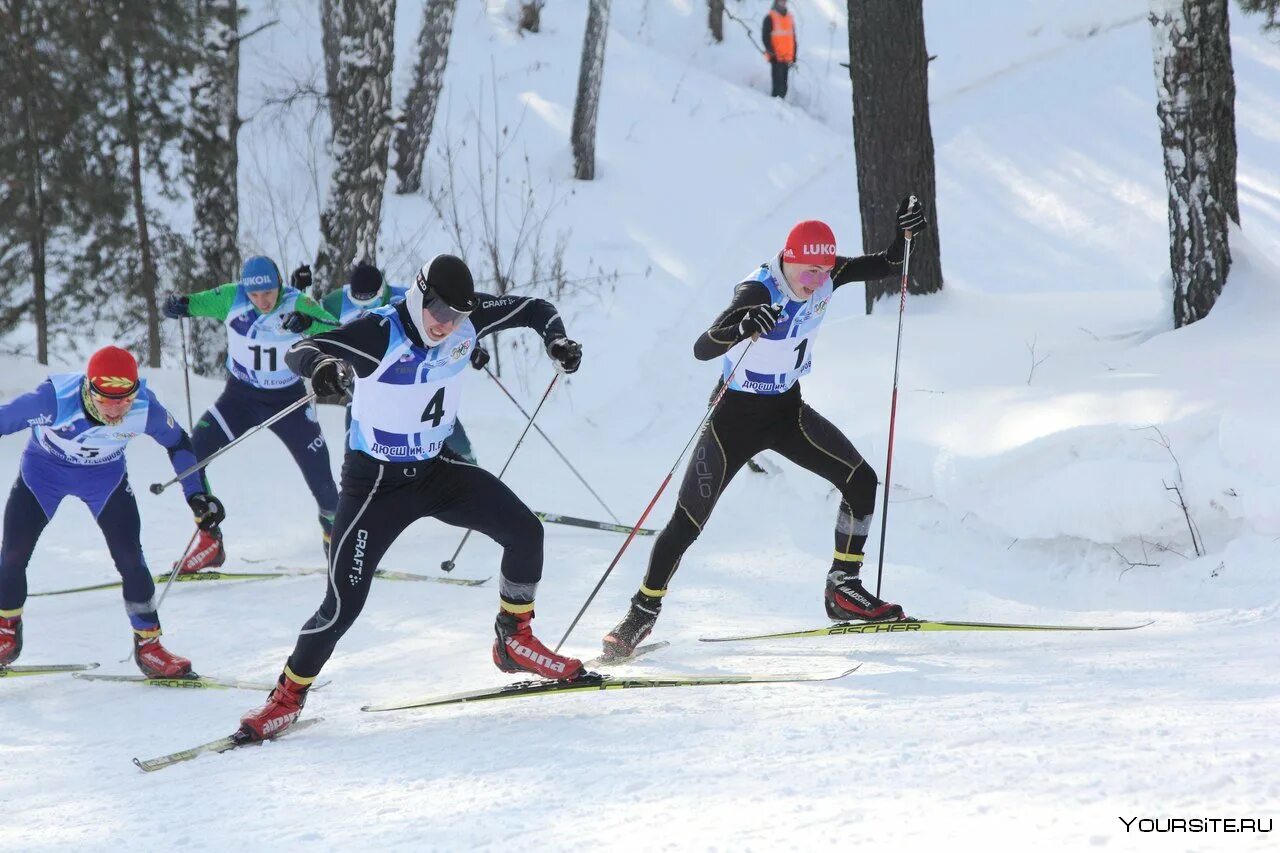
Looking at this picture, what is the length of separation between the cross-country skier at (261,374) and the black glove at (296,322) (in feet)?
0.07

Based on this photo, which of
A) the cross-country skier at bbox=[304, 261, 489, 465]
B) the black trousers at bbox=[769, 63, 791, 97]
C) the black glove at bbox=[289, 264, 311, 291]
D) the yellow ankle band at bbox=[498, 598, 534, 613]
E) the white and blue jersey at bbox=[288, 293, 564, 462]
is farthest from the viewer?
the black trousers at bbox=[769, 63, 791, 97]

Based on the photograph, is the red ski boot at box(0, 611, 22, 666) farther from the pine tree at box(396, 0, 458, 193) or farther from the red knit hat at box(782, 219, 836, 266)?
the pine tree at box(396, 0, 458, 193)

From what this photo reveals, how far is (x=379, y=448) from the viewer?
4.32m

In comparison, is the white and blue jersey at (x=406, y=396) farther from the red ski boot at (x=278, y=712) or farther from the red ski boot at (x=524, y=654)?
the red ski boot at (x=278, y=712)

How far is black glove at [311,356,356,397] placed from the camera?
397 cm

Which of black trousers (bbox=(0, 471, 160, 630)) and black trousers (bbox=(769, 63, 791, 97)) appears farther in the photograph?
black trousers (bbox=(769, 63, 791, 97))

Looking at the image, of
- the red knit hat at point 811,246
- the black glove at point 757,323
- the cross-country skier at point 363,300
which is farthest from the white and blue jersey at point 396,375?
the cross-country skier at point 363,300

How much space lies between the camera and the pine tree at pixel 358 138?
10172mm

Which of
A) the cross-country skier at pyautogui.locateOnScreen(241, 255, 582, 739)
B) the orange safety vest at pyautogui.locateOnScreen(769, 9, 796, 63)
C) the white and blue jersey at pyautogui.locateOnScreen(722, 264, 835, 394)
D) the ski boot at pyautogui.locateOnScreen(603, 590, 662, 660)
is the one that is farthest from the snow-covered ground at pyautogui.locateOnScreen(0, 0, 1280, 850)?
the orange safety vest at pyautogui.locateOnScreen(769, 9, 796, 63)

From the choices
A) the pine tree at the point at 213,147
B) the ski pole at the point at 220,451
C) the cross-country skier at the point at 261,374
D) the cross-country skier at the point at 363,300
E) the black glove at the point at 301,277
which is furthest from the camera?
the pine tree at the point at 213,147

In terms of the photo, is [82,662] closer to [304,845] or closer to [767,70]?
A: [304,845]

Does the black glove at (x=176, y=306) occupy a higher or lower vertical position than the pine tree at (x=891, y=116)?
lower

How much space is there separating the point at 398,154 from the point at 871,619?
12362mm

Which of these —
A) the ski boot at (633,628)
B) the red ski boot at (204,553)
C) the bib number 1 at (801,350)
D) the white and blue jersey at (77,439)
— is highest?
the bib number 1 at (801,350)
